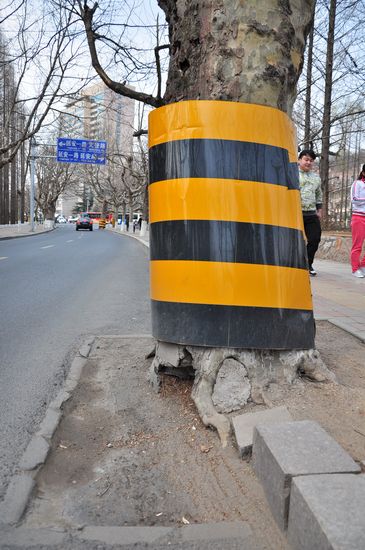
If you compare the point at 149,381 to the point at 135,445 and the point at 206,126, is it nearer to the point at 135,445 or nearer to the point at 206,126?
the point at 135,445

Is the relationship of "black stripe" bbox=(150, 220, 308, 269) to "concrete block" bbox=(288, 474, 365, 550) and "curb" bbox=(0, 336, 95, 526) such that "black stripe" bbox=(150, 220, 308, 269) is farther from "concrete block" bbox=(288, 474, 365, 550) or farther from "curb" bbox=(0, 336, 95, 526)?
"concrete block" bbox=(288, 474, 365, 550)

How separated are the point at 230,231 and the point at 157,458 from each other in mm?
1299

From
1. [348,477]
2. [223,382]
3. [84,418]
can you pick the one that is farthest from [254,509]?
[84,418]

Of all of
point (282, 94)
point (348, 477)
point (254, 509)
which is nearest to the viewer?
point (348, 477)

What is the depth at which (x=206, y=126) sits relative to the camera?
108 inches

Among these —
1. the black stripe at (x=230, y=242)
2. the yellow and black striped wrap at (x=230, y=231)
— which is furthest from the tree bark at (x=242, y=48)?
the black stripe at (x=230, y=242)

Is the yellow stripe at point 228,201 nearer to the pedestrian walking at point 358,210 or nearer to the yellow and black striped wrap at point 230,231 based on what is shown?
the yellow and black striped wrap at point 230,231

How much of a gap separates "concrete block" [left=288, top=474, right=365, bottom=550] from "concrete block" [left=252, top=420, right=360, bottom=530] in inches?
2.3

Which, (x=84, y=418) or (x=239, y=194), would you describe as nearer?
(x=239, y=194)

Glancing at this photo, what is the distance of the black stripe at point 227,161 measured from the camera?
2.71 metres

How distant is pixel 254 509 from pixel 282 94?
2334 mm

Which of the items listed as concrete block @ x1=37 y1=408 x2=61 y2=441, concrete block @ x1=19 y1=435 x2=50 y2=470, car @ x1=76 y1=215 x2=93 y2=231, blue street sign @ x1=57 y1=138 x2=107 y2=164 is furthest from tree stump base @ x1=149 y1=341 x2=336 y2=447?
car @ x1=76 y1=215 x2=93 y2=231

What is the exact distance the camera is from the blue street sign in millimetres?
35656

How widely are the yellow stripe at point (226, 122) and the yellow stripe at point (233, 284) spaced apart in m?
0.75
